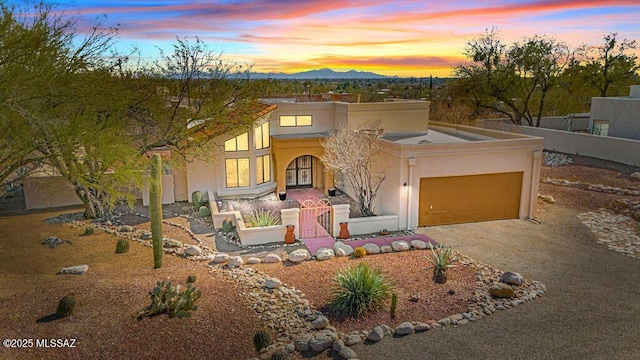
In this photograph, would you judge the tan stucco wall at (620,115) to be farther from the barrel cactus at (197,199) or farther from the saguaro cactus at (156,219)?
the saguaro cactus at (156,219)

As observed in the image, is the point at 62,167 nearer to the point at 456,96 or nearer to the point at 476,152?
the point at 476,152

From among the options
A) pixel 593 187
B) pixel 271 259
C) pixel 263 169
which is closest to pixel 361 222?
pixel 271 259

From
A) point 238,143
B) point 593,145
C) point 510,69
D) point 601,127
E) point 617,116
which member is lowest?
point 593,145

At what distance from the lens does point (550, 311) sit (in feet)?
35.3

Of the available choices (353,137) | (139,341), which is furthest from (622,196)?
(139,341)

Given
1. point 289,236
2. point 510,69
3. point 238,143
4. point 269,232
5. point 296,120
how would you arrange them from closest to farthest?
point 289,236 < point 269,232 < point 238,143 < point 296,120 < point 510,69

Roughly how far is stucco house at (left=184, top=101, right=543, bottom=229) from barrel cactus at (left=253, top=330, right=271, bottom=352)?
9.68 m

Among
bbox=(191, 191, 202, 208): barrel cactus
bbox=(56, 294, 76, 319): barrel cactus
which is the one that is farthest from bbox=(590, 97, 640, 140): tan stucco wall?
bbox=(56, 294, 76, 319): barrel cactus

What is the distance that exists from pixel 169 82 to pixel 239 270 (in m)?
12.4

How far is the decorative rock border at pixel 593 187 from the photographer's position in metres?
21.7

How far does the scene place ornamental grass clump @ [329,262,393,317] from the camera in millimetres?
10500

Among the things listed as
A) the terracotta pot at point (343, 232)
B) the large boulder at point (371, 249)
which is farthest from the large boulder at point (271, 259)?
the terracotta pot at point (343, 232)

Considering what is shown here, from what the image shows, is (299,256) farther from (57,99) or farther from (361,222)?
(57,99)

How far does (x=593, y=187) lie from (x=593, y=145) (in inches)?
292
